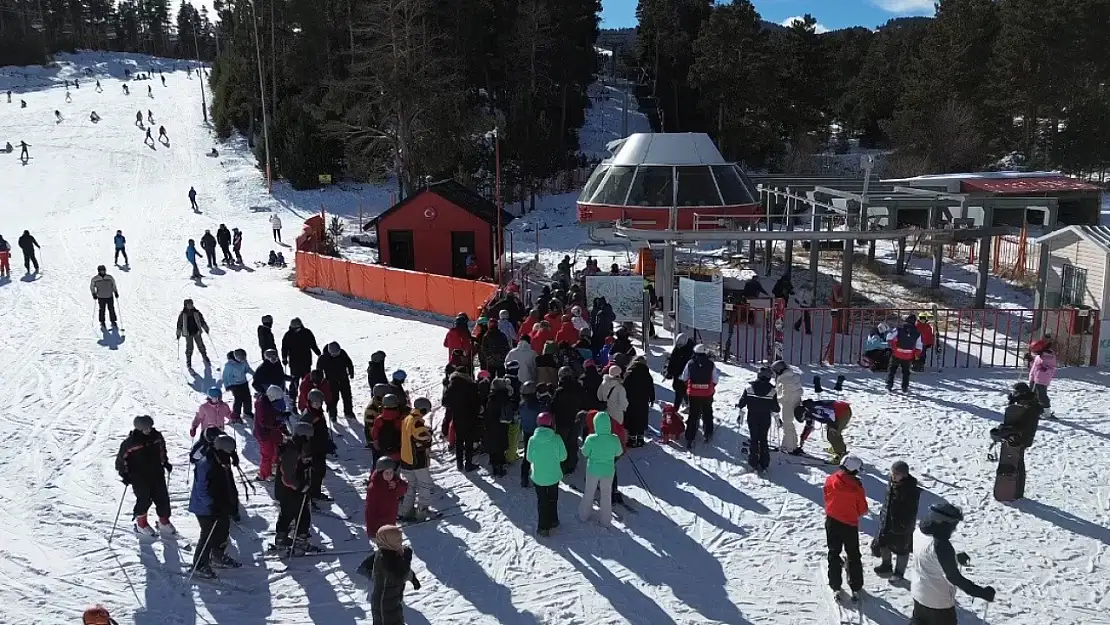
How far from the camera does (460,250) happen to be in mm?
23406

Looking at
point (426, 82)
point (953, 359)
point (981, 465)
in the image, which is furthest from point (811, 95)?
point (981, 465)

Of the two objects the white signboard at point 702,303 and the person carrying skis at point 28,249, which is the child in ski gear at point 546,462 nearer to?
the white signboard at point 702,303

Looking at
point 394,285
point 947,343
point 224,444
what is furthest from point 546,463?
point 394,285

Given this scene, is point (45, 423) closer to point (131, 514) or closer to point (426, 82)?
point (131, 514)

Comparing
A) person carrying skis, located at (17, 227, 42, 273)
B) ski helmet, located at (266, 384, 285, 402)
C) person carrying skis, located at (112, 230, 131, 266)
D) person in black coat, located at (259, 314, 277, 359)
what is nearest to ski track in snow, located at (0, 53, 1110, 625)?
ski helmet, located at (266, 384, 285, 402)

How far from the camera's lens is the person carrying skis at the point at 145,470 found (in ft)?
25.0

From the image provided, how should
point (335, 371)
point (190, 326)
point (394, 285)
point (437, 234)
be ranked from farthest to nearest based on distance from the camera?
point (437, 234), point (394, 285), point (190, 326), point (335, 371)

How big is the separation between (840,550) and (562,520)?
281 centimetres

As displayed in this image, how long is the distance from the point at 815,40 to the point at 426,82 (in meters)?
25.8

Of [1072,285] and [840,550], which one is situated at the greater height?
[1072,285]

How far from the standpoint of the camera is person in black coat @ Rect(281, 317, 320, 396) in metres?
11.8

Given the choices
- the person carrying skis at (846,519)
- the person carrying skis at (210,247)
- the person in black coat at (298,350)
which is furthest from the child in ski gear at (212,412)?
the person carrying skis at (210,247)

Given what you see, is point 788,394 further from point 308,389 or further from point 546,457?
point 308,389

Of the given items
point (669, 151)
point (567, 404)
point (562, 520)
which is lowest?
point (562, 520)
